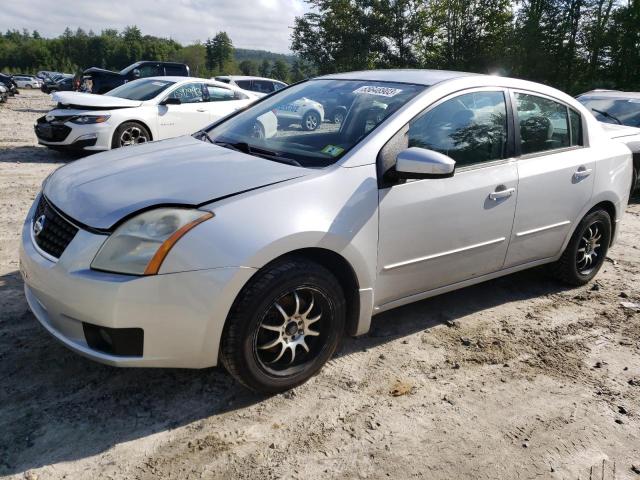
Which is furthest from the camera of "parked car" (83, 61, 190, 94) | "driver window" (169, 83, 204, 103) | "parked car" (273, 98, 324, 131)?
"parked car" (83, 61, 190, 94)

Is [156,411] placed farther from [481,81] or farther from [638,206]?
[638,206]

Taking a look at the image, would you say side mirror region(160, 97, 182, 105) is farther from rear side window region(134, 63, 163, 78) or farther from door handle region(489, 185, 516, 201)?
rear side window region(134, 63, 163, 78)

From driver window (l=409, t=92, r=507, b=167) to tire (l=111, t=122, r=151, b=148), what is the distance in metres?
6.90

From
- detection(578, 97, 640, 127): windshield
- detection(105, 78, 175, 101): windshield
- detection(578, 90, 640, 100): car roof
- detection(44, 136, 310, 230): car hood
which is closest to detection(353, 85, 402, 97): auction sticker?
detection(44, 136, 310, 230): car hood

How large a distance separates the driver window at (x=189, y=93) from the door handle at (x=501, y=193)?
25.0 feet

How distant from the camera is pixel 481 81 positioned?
11.9 feet

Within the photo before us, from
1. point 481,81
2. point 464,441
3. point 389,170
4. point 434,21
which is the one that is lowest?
A: point 464,441

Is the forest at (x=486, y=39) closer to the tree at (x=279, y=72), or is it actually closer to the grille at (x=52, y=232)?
the grille at (x=52, y=232)

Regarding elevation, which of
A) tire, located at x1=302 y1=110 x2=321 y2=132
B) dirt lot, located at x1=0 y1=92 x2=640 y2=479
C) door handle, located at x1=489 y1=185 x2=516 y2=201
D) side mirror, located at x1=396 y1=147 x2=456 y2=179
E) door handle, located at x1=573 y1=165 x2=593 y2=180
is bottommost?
dirt lot, located at x1=0 y1=92 x2=640 y2=479

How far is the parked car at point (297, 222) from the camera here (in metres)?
2.43

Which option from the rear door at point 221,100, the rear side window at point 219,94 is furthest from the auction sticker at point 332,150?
the rear side window at point 219,94

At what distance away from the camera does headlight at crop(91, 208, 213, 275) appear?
7.83 ft

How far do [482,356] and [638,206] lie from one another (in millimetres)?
5877

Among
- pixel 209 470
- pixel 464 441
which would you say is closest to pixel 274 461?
pixel 209 470
